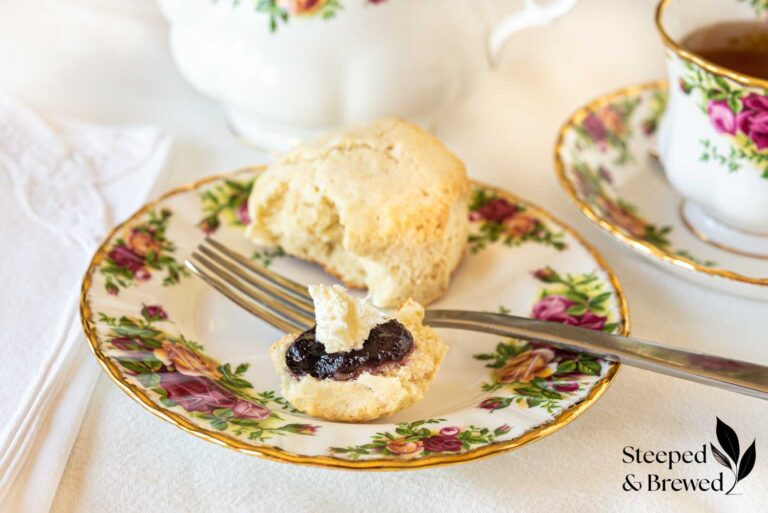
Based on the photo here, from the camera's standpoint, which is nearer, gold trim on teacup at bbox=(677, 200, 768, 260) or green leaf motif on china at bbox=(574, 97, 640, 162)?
gold trim on teacup at bbox=(677, 200, 768, 260)

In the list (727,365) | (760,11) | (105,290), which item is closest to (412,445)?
(727,365)

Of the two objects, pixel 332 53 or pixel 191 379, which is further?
pixel 332 53

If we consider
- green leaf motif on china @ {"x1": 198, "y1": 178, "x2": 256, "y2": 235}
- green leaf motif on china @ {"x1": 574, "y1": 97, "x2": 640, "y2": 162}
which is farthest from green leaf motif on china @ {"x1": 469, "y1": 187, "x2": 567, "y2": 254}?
green leaf motif on china @ {"x1": 198, "y1": 178, "x2": 256, "y2": 235}

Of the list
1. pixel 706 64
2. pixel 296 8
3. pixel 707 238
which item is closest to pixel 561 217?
pixel 707 238

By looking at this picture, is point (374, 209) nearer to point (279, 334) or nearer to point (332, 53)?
point (279, 334)

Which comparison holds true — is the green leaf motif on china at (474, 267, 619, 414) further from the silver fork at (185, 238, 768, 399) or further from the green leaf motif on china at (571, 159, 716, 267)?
the green leaf motif on china at (571, 159, 716, 267)

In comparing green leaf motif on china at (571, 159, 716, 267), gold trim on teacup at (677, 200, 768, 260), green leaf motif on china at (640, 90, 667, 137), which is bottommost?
gold trim on teacup at (677, 200, 768, 260)

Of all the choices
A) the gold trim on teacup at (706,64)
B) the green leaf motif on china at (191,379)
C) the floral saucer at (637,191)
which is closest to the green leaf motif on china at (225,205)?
the green leaf motif on china at (191,379)

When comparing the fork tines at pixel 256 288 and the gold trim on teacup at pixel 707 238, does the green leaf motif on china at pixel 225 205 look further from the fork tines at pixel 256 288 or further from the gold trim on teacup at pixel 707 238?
the gold trim on teacup at pixel 707 238
